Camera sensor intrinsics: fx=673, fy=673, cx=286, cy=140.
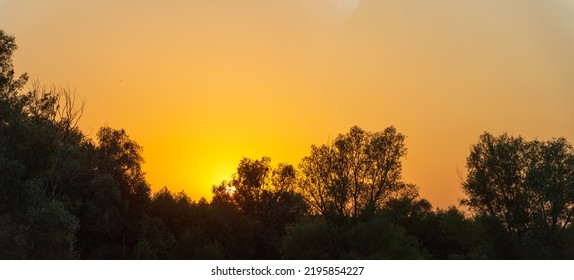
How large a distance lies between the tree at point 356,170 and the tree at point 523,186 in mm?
13441

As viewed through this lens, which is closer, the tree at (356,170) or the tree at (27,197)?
the tree at (27,197)

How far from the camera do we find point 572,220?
2997 inches

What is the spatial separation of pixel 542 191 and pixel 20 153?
189 feet

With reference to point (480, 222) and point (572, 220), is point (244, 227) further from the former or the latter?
point (572, 220)

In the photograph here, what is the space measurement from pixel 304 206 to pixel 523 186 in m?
30.6

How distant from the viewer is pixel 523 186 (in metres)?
80.2

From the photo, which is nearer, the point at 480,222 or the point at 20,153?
the point at 20,153

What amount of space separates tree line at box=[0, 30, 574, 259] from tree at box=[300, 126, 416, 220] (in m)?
0.15

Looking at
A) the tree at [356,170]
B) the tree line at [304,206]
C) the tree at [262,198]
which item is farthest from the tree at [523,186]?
the tree at [262,198]

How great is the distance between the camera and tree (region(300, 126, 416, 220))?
92.8 metres

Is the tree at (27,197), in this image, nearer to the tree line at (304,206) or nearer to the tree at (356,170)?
the tree line at (304,206)

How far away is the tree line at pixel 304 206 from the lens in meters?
49.2
